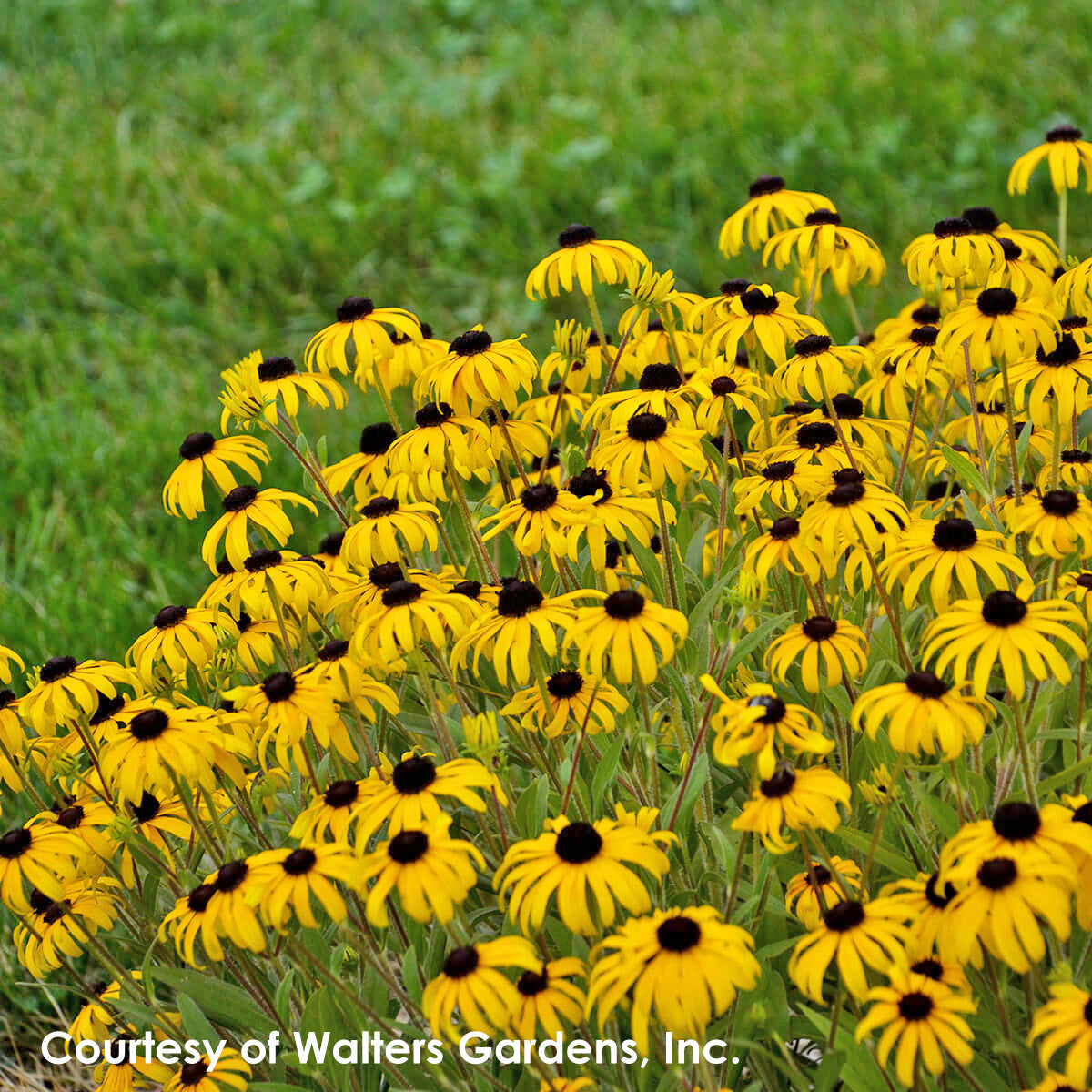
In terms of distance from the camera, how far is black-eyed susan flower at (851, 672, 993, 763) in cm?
177

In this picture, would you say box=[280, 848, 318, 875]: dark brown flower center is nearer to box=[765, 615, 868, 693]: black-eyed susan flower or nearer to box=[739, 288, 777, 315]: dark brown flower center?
box=[765, 615, 868, 693]: black-eyed susan flower

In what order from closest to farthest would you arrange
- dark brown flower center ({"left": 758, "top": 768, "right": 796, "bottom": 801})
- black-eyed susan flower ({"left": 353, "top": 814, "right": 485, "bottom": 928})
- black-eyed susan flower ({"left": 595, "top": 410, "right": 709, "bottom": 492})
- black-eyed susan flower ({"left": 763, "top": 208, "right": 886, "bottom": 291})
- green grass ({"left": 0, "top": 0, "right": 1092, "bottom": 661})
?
black-eyed susan flower ({"left": 353, "top": 814, "right": 485, "bottom": 928}), dark brown flower center ({"left": 758, "top": 768, "right": 796, "bottom": 801}), black-eyed susan flower ({"left": 595, "top": 410, "right": 709, "bottom": 492}), black-eyed susan flower ({"left": 763, "top": 208, "right": 886, "bottom": 291}), green grass ({"left": 0, "top": 0, "right": 1092, "bottom": 661})

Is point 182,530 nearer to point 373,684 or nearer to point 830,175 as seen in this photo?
point 373,684

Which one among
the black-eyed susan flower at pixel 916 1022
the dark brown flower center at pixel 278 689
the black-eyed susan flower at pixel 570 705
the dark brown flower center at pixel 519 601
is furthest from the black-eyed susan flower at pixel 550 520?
the black-eyed susan flower at pixel 916 1022

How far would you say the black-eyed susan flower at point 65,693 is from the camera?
2.37 m

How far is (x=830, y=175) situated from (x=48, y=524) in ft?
12.0

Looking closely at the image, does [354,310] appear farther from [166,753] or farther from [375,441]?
[166,753]

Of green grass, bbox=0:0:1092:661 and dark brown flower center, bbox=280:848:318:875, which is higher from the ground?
green grass, bbox=0:0:1092:661

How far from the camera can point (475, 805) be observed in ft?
5.90

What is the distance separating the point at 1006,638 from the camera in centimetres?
183

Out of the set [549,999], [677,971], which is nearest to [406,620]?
[549,999]

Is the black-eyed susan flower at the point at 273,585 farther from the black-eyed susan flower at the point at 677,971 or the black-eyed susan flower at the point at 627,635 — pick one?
the black-eyed susan flower at the point at 677,971

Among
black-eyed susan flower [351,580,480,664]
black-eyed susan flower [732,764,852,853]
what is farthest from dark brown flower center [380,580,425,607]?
black-eyed susan flower [732,764,852,853]

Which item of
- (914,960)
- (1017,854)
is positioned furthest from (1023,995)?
(1017,854)
